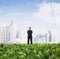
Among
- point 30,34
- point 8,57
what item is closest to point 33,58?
point 8,57

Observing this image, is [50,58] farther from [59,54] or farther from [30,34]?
[30,34]

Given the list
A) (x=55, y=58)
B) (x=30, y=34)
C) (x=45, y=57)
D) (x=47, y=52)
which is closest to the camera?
(x=55, y=58)

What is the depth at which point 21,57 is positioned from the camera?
18.5ft

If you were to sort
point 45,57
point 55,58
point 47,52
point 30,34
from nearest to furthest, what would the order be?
point 55,58
point 45,57
point 47,52
point 30,34

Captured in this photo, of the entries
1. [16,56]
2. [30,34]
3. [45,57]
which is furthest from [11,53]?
[30,34]

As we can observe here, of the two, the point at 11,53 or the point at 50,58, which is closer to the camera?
the point at 50,58

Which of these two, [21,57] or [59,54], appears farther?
[59,54]

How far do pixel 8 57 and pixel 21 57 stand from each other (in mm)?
272

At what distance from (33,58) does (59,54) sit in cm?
72

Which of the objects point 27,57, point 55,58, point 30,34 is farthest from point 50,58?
point 30,34

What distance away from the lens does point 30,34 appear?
22.3 metres

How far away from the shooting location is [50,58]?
220 inches

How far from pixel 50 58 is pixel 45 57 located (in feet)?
1.17

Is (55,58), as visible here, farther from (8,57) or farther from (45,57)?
(8,57)
